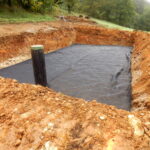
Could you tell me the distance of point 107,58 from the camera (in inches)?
292

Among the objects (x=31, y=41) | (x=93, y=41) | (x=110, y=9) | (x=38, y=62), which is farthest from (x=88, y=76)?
(x=110, y=9)

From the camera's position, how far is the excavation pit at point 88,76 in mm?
4149

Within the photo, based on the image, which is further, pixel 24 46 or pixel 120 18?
pixel 120 18

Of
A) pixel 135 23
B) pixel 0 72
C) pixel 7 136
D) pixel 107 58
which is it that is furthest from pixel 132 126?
pixel 135 23

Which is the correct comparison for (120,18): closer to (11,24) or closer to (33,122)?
(11,24)

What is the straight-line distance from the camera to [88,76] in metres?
5.29

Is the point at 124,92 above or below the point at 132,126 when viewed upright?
below

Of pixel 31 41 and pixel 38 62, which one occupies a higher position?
pixel 38 62

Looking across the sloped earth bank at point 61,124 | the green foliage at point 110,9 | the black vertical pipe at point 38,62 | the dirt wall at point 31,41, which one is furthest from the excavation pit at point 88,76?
the green foliage at point 110,9

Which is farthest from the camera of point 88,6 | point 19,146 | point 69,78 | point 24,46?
point 88,6

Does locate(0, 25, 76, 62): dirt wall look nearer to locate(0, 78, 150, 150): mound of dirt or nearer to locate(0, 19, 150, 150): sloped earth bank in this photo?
locate(0, 19, 150, 150): sloped earth bank

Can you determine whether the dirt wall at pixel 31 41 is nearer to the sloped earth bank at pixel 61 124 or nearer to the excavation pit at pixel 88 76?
the excavation pit at pixel 88 76

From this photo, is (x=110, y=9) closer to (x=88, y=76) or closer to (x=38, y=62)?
(x=88, y=76)

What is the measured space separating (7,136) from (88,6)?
1009 inches
